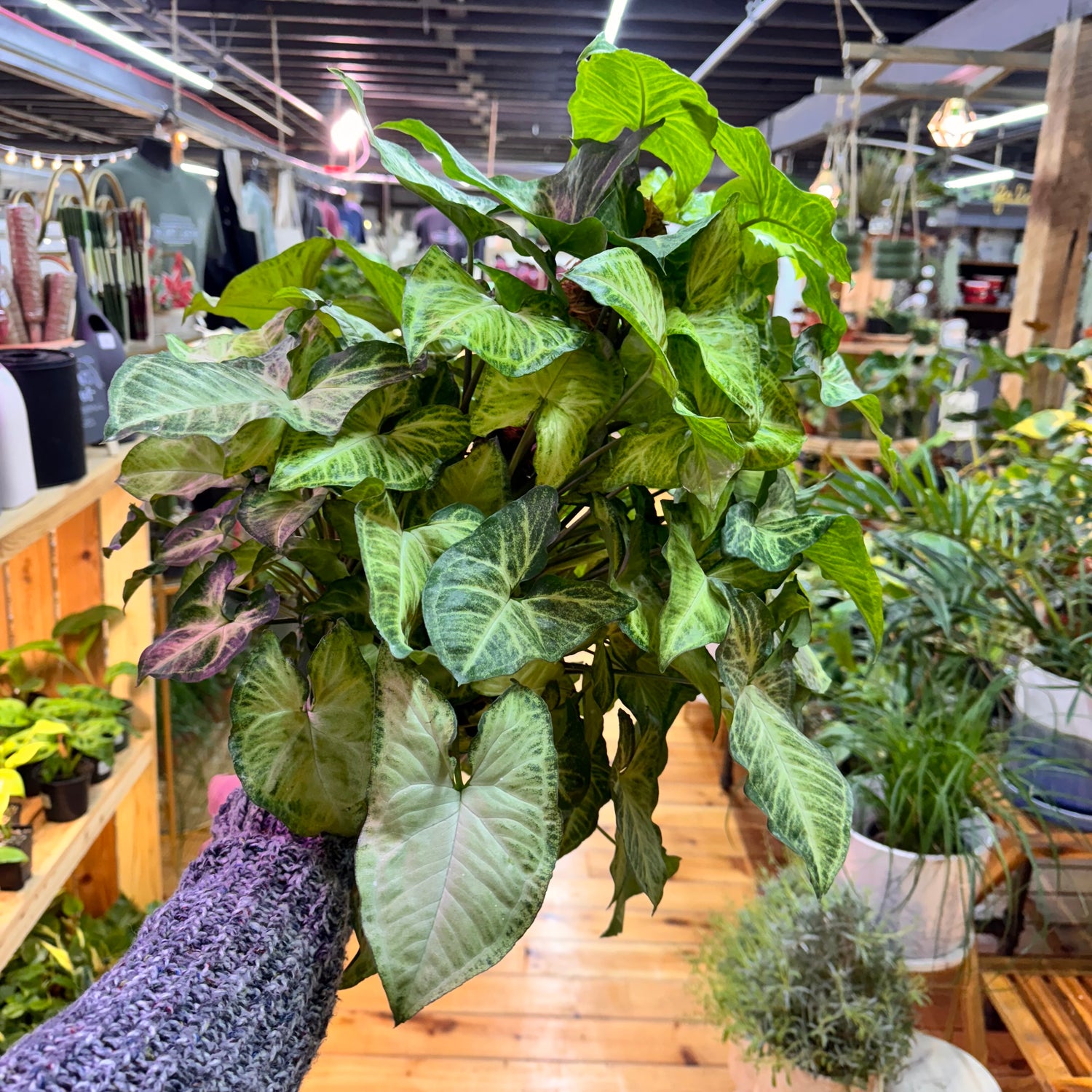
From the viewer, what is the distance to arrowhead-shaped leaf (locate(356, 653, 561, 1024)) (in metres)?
0.44

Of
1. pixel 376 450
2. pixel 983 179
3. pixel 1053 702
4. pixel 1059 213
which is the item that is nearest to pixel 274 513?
pixel 376 450

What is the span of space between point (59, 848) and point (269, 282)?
1143 mm

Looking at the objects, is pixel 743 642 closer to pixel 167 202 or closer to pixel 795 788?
pixel 795 788

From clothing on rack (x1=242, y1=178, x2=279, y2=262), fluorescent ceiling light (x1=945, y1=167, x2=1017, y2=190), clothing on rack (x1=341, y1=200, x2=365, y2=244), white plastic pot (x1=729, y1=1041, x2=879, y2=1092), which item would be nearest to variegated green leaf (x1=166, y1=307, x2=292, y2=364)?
white plastic pot (x1=729, y1=1041, x2=879, y2=1092)

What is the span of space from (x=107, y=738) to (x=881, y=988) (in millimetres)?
1372

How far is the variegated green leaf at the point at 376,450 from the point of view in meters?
0.52

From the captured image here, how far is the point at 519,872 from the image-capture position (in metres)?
0.47

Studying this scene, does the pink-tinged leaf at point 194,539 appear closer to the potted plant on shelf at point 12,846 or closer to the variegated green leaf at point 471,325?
the variegated green leaf at point 471,325

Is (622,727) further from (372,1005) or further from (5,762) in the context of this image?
(372,1005)

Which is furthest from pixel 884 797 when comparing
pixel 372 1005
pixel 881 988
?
pixel 372 1005

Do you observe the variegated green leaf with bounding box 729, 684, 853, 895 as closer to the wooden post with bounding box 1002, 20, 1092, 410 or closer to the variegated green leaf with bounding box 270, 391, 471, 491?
the variegated green leaf with bounding box 270, 391, 471, 491

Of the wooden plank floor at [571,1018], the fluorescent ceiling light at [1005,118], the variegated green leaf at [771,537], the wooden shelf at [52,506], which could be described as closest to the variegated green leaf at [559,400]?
the variegated green leaf at [771,537]

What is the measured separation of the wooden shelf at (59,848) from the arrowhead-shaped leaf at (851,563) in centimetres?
123

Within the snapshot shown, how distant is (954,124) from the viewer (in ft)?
10.7
